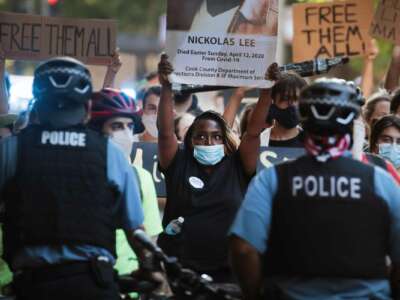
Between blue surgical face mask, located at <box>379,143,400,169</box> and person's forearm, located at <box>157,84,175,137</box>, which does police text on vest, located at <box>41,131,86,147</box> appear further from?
blue surgical face mask, located at <box>379,143,400,169</box>

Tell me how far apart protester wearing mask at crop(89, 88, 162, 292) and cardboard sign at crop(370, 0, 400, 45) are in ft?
14.1

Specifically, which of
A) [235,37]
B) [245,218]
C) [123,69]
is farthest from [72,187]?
[123,69]

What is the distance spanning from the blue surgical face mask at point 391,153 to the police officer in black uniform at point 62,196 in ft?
10.3

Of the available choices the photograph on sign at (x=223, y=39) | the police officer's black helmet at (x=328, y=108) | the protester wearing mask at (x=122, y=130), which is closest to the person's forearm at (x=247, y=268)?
the police officer's black helmet at (x=328, y=108)

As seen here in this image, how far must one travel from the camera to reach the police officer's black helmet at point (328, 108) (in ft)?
18.7

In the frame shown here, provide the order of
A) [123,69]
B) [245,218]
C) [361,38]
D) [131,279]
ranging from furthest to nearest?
1. [123,69]
2. [361,38]
3. [131,279]
4. [245,218]

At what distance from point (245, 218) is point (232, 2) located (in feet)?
8.85

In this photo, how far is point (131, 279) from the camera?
6.11 meters

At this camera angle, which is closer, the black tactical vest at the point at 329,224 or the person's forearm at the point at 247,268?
the black tactical vest at the point at 329,224

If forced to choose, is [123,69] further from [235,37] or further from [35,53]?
[235,37]

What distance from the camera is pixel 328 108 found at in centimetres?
569

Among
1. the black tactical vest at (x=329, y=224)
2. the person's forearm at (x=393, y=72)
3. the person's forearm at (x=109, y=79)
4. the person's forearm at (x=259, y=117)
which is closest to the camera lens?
the black tactical vest at (x=329, y=224)

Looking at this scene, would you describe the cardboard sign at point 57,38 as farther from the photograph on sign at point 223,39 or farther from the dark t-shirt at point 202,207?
the dark t-shirt at point 202,207

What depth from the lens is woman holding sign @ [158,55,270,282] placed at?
748 cm
